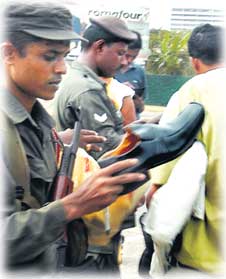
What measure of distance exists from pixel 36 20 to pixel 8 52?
12 centimetres

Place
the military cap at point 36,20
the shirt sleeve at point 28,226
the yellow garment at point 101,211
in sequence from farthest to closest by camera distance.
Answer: the yellow garment at point 101,211
the military cap at point 36,20
the shirt sleeve at point 28,226

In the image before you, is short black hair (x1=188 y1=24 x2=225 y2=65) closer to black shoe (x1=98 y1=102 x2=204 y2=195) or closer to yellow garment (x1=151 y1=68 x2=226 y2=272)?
yellow garment (x1=151 y1=68 x2=226 y2=272)

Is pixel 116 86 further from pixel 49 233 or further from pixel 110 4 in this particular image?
pixel 49 233

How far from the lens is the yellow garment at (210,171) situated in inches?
87.5

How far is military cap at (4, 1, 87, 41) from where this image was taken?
6.27 feet

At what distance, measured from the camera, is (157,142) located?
199 centimetres

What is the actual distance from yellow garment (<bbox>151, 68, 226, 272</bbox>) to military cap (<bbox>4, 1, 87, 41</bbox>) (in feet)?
1.66

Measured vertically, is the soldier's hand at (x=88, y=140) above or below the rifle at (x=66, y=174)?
below

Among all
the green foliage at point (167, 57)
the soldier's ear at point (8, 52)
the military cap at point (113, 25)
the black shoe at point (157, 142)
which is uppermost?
the soldier's ear at point (8, 52)

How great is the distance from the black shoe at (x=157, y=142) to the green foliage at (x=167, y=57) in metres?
8.15

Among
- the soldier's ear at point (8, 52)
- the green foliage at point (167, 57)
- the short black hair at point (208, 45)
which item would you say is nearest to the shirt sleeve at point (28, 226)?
the soldier's ear at point (8, 52)

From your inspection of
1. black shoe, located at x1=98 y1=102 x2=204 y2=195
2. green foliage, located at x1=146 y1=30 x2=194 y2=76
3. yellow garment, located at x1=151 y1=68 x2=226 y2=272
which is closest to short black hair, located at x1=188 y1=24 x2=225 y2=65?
→ yellow garment, located at x1=151 y1=68 x2=226 y2=272

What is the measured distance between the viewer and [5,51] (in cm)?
192

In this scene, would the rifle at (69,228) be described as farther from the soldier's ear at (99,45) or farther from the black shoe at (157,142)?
the soldier's ear at (99,45)
